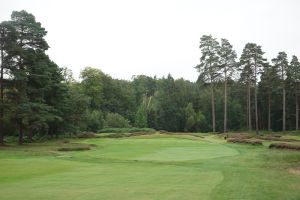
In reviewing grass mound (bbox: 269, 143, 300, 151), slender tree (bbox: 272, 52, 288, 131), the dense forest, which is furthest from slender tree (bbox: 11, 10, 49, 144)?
slender tree (bbox: 272, 52, 288, 131)

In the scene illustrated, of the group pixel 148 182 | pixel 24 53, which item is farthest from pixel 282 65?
pixel 148 182

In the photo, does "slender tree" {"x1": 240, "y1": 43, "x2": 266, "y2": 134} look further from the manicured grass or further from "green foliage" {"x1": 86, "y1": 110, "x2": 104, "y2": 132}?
the manicured grass

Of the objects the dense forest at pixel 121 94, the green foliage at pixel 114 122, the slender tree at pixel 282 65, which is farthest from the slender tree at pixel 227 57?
the green foliage at pixel 114 122

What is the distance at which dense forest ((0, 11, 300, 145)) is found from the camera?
40031 millimetres

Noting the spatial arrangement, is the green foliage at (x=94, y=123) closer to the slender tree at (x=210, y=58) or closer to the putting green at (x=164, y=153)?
the slender tree at (x=210, y=58)

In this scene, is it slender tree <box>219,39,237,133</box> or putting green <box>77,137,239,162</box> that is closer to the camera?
Answer: putting green <box>77,137,239,162</box>

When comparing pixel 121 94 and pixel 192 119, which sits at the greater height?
pixel 121 94

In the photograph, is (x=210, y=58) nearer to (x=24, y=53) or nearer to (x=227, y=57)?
(x=227, y=57)

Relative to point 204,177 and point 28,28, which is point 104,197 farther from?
point 28,28

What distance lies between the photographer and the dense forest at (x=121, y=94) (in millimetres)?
40031

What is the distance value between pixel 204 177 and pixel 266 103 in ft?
252

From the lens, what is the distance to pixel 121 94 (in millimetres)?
113938

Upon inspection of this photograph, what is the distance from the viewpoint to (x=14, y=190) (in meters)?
13.0

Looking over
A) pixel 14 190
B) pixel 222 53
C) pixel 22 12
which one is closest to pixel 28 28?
pixel 22 12
